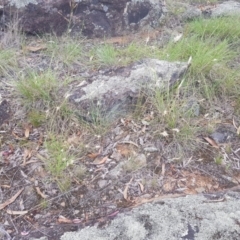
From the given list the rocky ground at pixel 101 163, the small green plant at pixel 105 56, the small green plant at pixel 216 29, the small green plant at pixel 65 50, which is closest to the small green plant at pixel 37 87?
the rocky ground at pixel 101 163

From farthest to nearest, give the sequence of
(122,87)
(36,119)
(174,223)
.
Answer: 1. (122,87)
2. (36,119)
3. (174,223)

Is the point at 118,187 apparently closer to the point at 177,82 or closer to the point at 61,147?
the point at 61,147

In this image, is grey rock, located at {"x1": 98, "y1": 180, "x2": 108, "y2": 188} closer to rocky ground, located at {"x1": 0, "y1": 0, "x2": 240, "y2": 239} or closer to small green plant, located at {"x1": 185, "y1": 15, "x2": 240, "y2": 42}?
rocky ground, located at {"x1": 0, "y1": 0, "x2": 240, "y2": 239}

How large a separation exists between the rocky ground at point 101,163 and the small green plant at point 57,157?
22 mm

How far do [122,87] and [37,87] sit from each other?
1.96ft

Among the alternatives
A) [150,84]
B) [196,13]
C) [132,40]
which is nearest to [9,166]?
[150,84]

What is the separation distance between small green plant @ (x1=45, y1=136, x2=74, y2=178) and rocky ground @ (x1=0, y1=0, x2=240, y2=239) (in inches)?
0.9

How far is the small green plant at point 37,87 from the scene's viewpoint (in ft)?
9.30

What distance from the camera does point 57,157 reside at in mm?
2455

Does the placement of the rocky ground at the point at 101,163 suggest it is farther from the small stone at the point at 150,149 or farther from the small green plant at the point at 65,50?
the small green plant at the point at 65,50

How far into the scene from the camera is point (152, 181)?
7.97 ft

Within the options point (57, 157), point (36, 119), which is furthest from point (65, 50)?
point (57, 157)

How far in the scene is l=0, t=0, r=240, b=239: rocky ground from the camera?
2.26m

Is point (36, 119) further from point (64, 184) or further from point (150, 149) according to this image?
point (150, 149)
